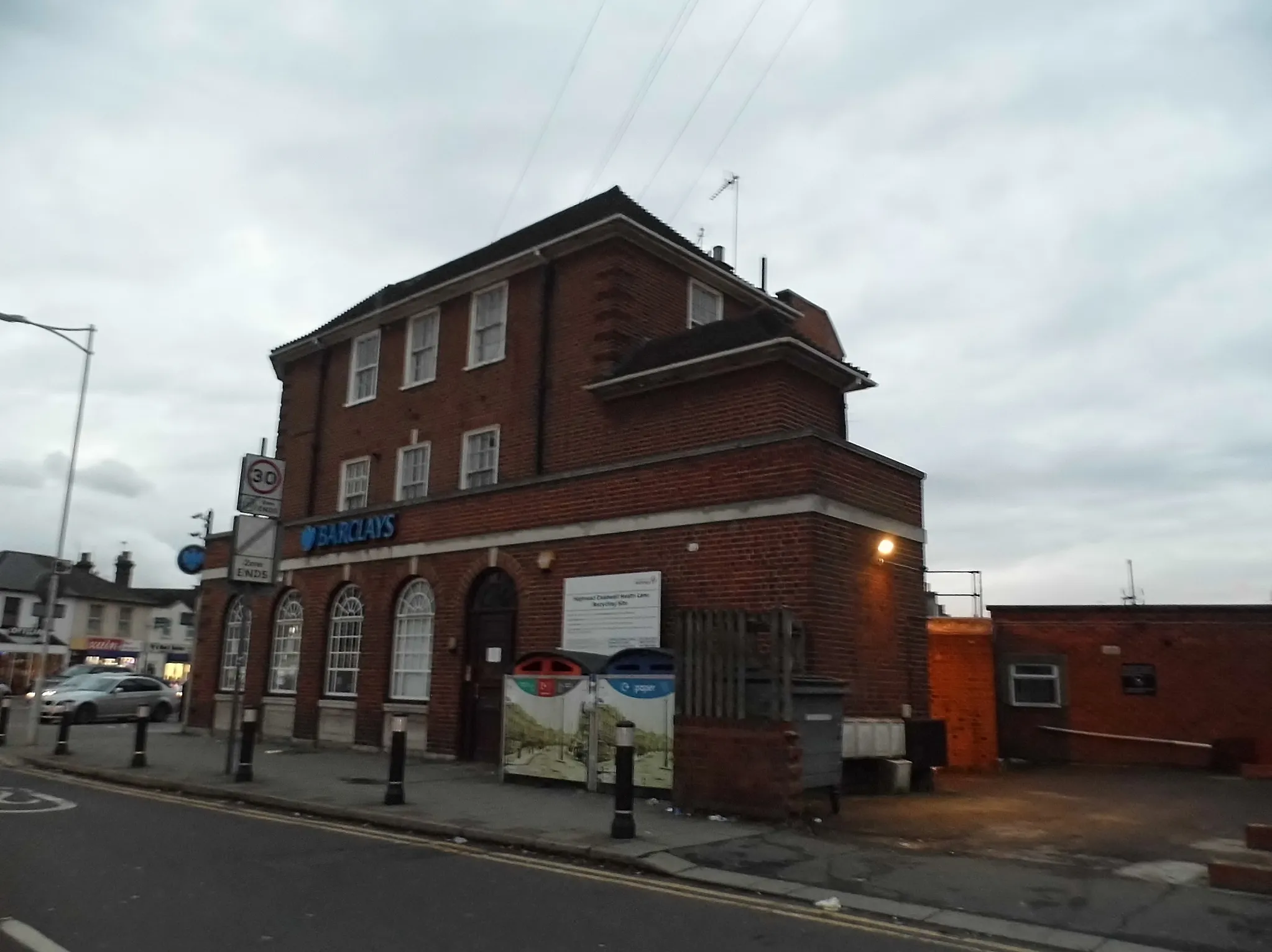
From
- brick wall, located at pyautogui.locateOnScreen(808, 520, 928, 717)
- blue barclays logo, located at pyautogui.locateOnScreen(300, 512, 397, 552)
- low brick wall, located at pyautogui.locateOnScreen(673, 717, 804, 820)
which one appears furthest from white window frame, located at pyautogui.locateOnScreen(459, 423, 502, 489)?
low brick wall, located at pyautogui.locateOnScreen(673, 717, 804, 820)

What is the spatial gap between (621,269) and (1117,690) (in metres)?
14.6

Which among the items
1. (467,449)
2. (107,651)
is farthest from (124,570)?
(467,449)

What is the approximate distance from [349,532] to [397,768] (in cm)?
1036

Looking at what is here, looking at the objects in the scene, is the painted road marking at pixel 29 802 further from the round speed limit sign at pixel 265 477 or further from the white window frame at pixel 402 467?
the white window frame at pixel 402 467

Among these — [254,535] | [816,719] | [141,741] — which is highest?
[254,535]

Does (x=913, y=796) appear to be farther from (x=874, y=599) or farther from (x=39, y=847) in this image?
(x=39, y=847)

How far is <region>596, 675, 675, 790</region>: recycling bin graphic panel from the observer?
1227 centimetres

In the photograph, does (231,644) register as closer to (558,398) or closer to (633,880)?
(558,398)

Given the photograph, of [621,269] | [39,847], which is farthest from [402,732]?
[621,269]

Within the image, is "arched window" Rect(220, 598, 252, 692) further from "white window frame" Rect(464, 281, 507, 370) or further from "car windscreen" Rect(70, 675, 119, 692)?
"white window frame" Rect(464, 281, 507, 370)

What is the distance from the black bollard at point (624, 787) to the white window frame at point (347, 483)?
15.1 meters

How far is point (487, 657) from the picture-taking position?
17.9 m

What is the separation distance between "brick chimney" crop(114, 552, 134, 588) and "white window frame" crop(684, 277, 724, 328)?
57.8m

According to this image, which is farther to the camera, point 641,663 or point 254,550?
point 254,550
